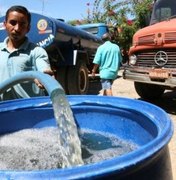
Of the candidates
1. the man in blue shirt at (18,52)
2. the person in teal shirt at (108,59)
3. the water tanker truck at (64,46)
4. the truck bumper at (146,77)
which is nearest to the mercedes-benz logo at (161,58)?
the truck bumper at (146,77)

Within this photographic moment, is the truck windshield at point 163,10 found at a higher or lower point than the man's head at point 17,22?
higher

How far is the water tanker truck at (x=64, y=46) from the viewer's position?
6.86m

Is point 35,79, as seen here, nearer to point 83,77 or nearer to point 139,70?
point 139,70

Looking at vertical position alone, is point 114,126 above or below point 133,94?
above

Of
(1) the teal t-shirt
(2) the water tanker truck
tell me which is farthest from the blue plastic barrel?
(1) the teal t-shirt

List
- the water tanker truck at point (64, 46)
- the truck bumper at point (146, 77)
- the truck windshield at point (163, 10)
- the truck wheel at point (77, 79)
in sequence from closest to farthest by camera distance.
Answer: the truck bumper at point (146, 77)
the water tanker truck at point (64, 46)
the truck windshield at point (163, 10)
the truck wheel at point (77, 79)

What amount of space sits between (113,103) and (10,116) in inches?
27.7

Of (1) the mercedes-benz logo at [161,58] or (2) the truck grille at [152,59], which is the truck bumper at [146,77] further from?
(1) the mercedes-benz logo at [161,58]

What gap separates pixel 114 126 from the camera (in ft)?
8.05

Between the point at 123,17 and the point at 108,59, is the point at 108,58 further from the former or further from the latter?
the point at 123,17

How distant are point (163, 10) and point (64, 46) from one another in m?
2.12

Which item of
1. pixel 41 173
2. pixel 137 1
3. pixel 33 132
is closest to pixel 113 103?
pixel 33 132

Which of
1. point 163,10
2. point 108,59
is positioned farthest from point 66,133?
point 163,10

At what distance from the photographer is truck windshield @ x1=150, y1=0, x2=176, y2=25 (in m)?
7.05
